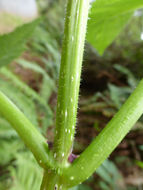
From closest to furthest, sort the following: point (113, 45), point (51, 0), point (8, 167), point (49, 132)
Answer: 1. point (8, 167)
2. point (49, 132)
3. point (113, 45)
4. point (51, 0)

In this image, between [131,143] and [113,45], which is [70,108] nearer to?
[131,143]

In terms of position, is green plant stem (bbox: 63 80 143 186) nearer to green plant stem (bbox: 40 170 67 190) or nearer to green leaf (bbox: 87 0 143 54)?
green plant stem (bbox: 40 170 67 190)

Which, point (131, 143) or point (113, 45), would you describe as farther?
point (113, 45)

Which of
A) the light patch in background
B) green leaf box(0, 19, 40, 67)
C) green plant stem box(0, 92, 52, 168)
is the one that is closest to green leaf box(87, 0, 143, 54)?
green leaf box(0, 19, 40, 67)

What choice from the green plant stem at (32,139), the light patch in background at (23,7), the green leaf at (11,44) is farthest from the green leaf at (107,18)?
the light patch in background at (23,7)

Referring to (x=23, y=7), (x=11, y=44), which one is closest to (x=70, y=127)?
(x=11, y=44)

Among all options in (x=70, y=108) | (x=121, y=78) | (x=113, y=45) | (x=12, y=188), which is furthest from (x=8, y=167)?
(x=113, y=45)
